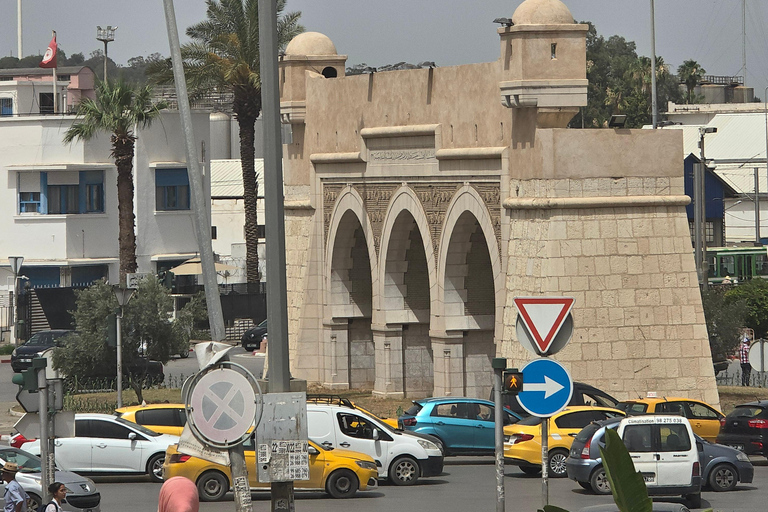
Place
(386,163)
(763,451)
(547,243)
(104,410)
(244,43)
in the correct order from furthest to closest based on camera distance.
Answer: (244,43)
(386,163)
(104,410)
(547,243)
(763,451)

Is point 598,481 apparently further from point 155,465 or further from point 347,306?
point 347,306

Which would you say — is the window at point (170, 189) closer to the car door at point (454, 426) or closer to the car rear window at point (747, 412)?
the car door at point (454, 426)

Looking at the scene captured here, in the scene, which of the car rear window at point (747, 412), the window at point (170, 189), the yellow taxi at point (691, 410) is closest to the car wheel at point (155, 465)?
the yellow taxi at point (691, 410)

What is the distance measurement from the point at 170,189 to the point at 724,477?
120 feet

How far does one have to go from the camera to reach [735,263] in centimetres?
5550

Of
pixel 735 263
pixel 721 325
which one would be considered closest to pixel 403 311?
pixel 721 325

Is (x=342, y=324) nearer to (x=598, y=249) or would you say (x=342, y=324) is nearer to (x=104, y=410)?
(x=104, y=410)

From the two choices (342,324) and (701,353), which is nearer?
(701,353)

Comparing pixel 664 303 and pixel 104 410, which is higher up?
pixel 664 303

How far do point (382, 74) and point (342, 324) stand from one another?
21.3 feet

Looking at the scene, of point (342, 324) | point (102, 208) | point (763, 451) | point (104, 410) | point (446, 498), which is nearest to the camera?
point (446, 498)

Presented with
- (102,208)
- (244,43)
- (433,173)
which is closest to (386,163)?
(433,173)

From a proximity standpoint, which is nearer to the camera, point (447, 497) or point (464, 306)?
point (447, 497)

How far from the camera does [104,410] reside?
27.9 m
